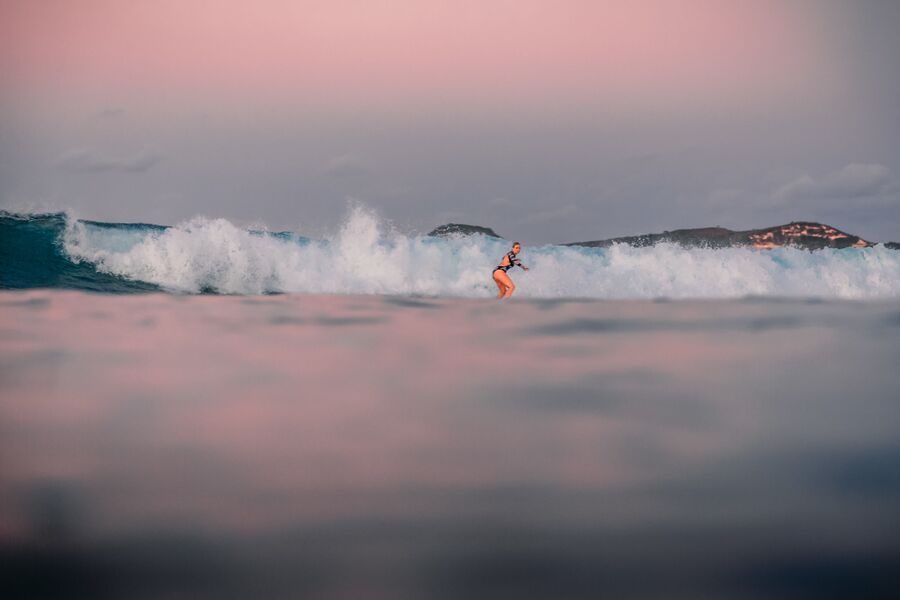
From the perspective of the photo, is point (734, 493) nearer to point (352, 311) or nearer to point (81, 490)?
point (81, 490)

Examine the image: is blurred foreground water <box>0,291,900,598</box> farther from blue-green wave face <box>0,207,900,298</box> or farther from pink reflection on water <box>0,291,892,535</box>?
blue-green wave face <box>0,207,900,298</box>

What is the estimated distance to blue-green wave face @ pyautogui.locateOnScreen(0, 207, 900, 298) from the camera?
16.4m

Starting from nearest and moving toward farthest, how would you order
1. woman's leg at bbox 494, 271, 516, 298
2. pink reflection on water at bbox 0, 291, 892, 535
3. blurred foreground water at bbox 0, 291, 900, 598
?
blurred foreground water at bbox 0, 291, 900, 598 → pink reflection on water at bbox 0, 291, 892, 535 → woman's leg at bbox 494, 271, 516, 298

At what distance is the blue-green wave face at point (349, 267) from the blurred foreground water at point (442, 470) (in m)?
9.07

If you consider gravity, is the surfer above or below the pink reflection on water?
above

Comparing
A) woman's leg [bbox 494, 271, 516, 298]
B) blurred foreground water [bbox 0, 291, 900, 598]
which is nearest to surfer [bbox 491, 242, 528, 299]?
woman's leg [bbox 494, 271, 516, 298]

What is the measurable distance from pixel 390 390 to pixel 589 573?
10.2 feet

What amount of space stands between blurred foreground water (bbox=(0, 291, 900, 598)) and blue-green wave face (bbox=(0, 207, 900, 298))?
29.8 feet

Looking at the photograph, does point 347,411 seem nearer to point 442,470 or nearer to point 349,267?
point 442,470

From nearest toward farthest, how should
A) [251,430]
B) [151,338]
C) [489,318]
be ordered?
1. [251,430]
2. [151,338]
3. [489,318]

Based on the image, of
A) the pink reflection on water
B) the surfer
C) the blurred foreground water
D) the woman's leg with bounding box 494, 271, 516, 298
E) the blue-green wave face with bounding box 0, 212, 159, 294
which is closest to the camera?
the blurred foreground water

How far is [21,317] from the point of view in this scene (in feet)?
31.5

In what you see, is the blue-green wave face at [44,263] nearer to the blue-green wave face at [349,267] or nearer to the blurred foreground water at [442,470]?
the blue-green wave face at [349,267]

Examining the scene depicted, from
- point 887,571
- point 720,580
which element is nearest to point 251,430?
point 720,580
